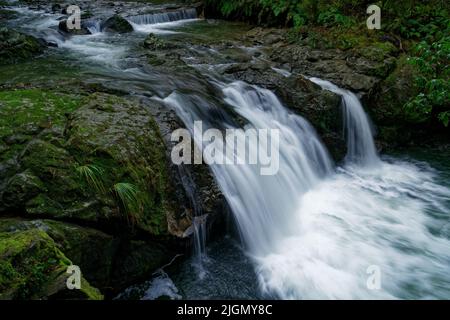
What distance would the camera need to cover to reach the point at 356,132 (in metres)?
8.66

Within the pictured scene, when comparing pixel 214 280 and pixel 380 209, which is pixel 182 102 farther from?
pixel 380 209

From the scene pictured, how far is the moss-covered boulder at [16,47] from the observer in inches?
340

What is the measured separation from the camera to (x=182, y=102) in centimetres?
659

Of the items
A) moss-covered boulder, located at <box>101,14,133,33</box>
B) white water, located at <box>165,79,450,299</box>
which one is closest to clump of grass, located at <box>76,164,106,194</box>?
white water, located at <box>165,79,450,299</box>

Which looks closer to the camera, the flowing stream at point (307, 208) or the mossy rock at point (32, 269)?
the mossy rock at point (32, 269)

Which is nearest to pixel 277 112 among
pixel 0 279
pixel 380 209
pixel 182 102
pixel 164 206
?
pixel 182 102

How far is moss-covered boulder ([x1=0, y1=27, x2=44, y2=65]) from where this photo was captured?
8641mm

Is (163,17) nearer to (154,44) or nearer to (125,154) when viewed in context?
(154,44)

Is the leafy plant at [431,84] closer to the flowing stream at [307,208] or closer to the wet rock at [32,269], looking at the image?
the flowing stream at [307,208]

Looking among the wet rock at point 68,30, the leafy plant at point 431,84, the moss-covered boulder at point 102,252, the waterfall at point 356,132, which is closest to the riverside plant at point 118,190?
the moss-covered boulder at point 102,252

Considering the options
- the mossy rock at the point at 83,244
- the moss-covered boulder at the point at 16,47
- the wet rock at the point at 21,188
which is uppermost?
the moss-covered boulder at the point at 16,47

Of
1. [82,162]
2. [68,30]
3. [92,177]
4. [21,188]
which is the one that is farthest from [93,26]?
[21,188]

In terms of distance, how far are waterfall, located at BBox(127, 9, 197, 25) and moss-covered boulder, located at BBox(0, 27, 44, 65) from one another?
510 centimetres

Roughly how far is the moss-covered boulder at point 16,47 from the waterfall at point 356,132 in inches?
266
